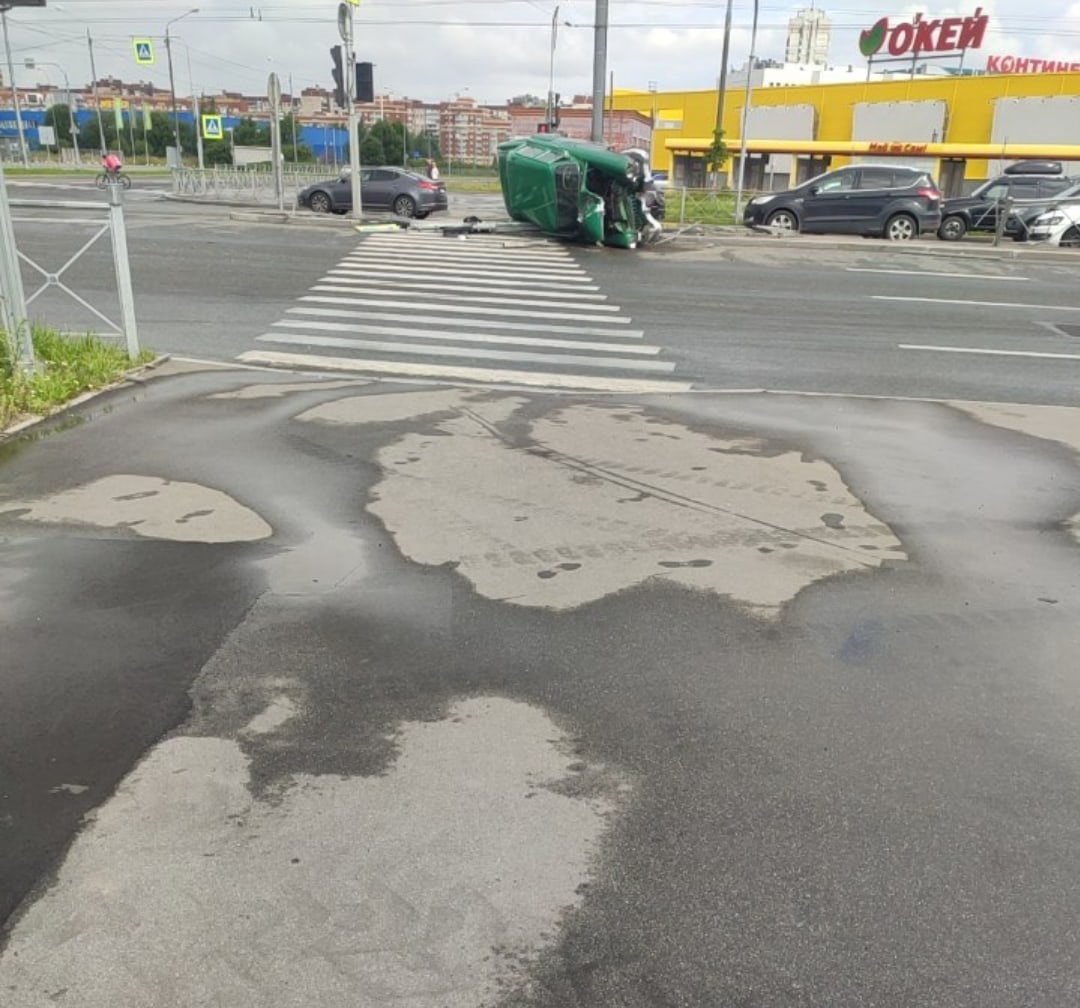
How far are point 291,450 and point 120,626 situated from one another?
2878mm

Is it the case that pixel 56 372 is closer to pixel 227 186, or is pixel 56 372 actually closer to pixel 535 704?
pixel 535 704

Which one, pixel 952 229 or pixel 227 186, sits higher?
pixel 227 186

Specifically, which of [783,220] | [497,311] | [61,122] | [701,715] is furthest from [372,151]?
[701,715]

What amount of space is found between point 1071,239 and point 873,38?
49975 mm

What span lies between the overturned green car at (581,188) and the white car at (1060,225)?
11.7 m

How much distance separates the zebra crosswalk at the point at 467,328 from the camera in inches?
417

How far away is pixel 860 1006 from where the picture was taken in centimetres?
245

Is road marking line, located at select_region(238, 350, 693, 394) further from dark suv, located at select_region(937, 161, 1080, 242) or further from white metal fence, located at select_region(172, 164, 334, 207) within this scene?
white metal fence, located at select_region(172, 164, 334, 207)

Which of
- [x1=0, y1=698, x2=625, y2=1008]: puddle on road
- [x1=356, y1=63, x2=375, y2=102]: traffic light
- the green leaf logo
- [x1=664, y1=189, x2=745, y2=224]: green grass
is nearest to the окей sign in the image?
the green leaf logo

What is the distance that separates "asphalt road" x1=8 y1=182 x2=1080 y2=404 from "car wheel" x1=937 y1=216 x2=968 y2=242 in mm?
4376

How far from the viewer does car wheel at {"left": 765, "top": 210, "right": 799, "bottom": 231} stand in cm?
2746

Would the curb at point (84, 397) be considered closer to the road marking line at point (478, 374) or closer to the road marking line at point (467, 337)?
the road marking line at point (478, 374)

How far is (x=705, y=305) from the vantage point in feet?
50.6

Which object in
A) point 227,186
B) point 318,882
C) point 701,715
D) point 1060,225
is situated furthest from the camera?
point 227,186
